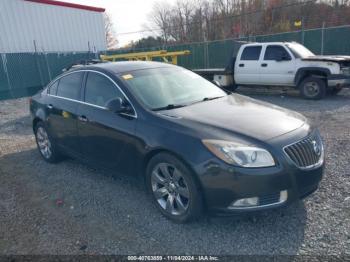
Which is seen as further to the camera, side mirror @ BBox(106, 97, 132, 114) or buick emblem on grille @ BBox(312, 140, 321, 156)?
side mirror @ BBox(106, 97, 132, 114)

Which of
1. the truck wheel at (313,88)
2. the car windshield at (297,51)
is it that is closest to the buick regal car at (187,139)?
the truck wheel at (313,88)

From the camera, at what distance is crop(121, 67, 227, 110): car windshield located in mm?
3592

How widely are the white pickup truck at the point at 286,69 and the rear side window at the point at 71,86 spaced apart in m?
7.56

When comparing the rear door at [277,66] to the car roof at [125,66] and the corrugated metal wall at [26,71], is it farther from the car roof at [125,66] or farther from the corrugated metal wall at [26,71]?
the corrugated metal wall at [26,71]

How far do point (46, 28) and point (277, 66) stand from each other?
15.4m

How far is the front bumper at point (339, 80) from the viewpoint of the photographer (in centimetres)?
893

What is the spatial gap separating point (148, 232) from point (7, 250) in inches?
56.0

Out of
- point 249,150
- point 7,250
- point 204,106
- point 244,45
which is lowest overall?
point 7,250

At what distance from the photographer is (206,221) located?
3.16 metres

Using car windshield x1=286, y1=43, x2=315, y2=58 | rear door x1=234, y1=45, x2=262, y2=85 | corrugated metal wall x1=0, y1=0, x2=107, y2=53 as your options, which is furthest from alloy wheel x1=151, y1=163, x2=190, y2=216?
corrugated metal wall x1=0, y1=0, x2=107, y2=53

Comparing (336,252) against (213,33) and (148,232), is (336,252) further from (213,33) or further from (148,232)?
(213,33)

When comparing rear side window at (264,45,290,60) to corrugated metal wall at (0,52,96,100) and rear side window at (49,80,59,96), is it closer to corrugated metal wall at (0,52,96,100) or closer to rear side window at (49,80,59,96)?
rear side window at (49,80,59,96)

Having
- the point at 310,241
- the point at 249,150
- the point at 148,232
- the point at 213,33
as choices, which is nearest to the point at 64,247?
the point at 148,232

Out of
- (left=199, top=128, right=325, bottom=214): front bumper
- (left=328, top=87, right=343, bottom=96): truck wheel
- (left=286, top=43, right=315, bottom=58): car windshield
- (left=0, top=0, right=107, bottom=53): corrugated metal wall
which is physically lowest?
(left=328, top=87, right=343, bottom=96): truck wheel
